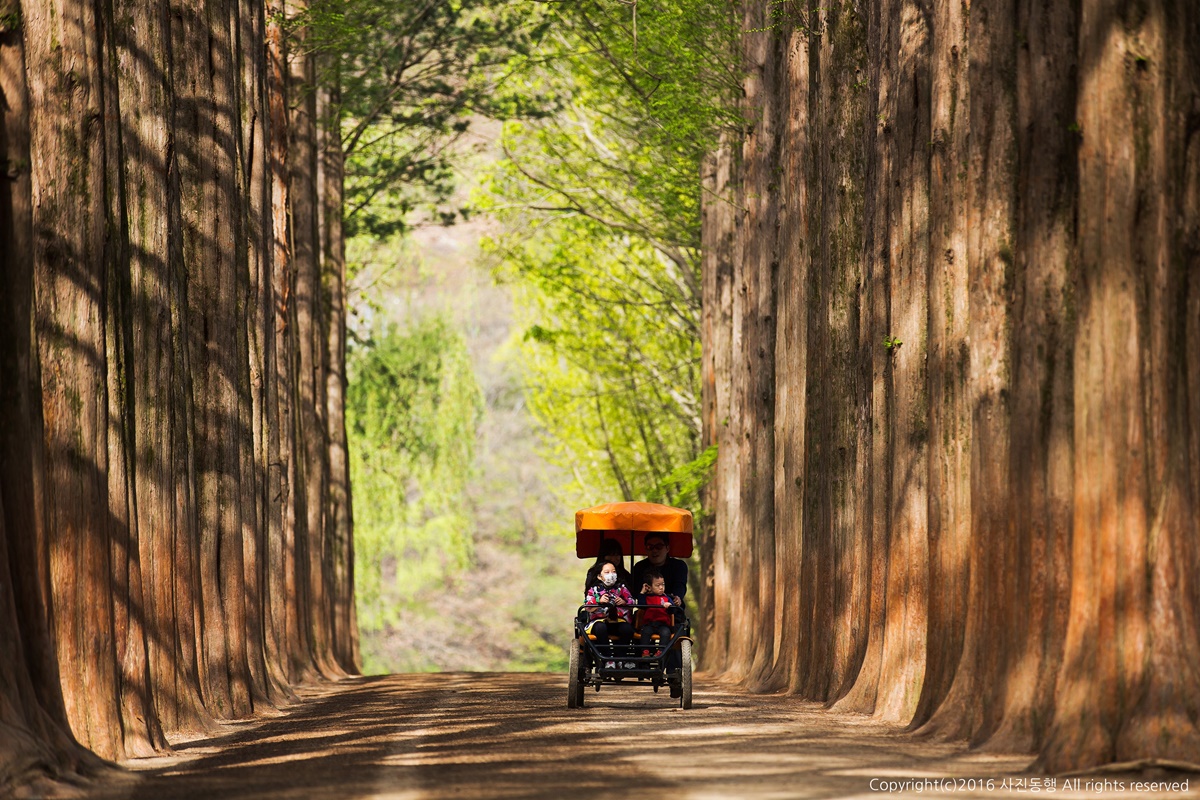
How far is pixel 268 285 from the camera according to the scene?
950 inches

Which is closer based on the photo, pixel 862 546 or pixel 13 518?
pixel 13 518

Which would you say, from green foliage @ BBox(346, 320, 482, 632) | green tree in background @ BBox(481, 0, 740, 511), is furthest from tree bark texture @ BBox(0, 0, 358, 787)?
green foliage @ BBox(346, 320, 482, 632)

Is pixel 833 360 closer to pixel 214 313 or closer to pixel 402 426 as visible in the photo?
pixel 214 313

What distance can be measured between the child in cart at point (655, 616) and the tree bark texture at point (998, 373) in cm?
206

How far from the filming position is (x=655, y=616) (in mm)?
18469

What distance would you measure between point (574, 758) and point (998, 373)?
4.79 metres

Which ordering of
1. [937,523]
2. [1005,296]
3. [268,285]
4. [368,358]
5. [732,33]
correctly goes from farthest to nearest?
[368,358] → [732,33] → [268,285] → [937,523] → [1005,296]

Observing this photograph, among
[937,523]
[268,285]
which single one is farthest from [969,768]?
[268,285]

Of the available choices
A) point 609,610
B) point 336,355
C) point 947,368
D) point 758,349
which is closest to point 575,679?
point 609,610

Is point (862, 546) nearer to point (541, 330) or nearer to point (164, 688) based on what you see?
point (164, 688)

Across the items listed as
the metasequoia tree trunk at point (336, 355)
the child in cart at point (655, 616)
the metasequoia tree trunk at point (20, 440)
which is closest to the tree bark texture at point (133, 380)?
the metasequoia tree trunk at point (20, 440)

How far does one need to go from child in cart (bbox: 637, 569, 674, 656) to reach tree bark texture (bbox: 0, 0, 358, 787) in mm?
4519

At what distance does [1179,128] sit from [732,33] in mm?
18156

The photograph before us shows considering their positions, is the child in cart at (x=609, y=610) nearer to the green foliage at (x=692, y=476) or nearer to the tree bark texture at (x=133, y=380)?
the tree bark texture at (x=133, y=380)
